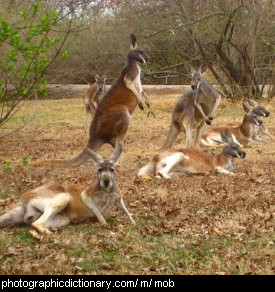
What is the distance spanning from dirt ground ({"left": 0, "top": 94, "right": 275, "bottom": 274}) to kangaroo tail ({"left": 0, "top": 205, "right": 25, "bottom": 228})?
0.07 m

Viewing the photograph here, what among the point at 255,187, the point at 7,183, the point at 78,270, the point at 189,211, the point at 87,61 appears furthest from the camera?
the point at 87,61

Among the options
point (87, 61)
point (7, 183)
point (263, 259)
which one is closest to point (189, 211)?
point (263, 259)

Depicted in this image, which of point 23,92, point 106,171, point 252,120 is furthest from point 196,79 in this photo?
point 106,171

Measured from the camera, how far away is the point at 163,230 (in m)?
6.47

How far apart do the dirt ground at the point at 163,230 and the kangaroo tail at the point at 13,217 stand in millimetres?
71

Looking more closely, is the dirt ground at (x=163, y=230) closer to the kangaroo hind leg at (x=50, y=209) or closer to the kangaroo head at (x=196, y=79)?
the kangaroo hind leg at (x=50, y=209)

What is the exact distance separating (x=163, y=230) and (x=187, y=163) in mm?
3246

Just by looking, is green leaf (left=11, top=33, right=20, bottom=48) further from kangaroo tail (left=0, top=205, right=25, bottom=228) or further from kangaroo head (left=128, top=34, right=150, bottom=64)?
kangaroo head (left=128, top=34, right=150, bottom=64)

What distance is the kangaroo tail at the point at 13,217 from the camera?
21.8 ft

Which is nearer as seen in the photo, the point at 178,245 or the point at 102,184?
the point at 178,245

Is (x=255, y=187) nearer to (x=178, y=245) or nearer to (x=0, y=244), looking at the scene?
(x=178, y=245)

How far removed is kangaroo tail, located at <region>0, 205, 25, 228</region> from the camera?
6.65 metres
